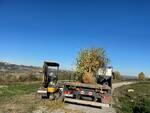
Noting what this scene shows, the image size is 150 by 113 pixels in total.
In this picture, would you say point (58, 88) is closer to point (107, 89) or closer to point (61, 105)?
point (61, 105)

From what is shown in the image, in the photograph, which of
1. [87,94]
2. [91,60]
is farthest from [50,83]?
[91,60]

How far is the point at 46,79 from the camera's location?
18.8 meters

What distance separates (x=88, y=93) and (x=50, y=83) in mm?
2558

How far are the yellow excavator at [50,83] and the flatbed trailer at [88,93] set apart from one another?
77 centimetres

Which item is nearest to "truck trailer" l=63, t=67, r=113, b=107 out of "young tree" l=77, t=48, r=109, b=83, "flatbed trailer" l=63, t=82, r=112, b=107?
"flatbed trailer" l=63, t=82, r=112, b=107

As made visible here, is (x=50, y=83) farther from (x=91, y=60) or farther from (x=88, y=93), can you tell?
(x=91, y=60)

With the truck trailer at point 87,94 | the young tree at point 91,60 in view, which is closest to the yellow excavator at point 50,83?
the truck trailer at point 87,94

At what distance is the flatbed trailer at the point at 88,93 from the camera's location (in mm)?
16578

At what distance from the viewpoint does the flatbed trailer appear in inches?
653

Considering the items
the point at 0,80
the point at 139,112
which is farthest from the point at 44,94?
the point at 0,80

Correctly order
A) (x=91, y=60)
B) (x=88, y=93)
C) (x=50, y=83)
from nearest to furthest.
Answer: (x=88, y=93) < (x=50, y=83) < (x=91, y=60)

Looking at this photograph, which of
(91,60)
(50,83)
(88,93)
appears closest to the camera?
(88,93)

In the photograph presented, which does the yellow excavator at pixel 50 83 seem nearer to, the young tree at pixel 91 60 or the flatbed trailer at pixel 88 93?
the flatbed trailer at pixel 88 93

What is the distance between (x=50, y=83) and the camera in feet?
58.7
